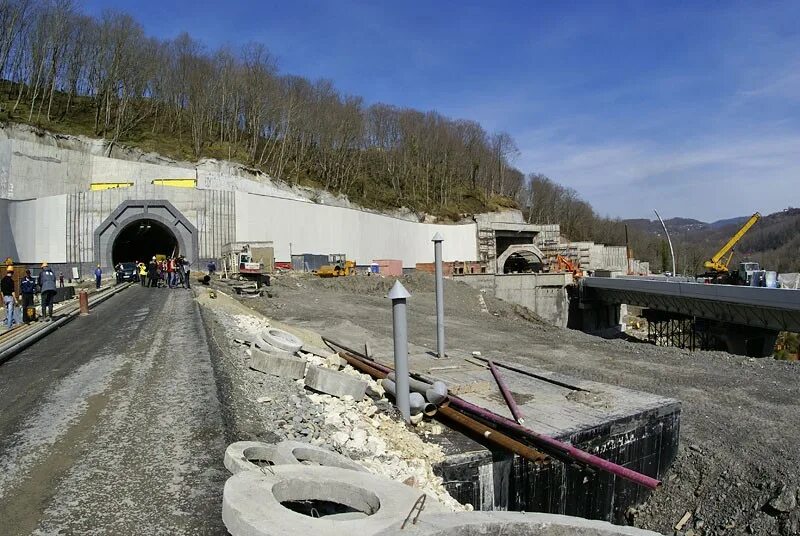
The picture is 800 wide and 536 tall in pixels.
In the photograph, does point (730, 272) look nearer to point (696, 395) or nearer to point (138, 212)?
point (696, 395)

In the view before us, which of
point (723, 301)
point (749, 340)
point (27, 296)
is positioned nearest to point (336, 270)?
point (723, 301)

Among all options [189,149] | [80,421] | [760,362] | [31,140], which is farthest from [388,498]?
[189,149]

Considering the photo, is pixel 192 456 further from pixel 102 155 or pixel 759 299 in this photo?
pixel 102 155

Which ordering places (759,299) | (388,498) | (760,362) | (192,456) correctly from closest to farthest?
(388,498) < (192,456) < (760,362) < (759,299)

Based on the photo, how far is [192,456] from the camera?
5379mm

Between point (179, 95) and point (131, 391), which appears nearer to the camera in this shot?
point (131, 391)

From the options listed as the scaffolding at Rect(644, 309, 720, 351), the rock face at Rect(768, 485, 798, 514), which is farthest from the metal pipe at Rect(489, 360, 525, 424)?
the scaffolding at Rect(644, 309, 720, 351)

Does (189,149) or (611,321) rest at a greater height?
(189,149)

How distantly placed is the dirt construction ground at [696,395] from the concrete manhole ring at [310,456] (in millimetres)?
5249

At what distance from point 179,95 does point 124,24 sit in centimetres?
913

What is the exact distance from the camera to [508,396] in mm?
9148

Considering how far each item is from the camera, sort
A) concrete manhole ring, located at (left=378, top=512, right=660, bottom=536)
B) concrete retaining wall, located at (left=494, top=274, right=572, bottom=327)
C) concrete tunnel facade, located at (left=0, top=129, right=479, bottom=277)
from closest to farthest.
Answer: concrete manhole ring, located at (left=378, top=512, right=660, bottom=536) < concrete tunnel facade, located at (left=0, top=129, right=479, bottom=277) < concrete retaining wall, located at (left=494, top=274, right=572, bottom=327)

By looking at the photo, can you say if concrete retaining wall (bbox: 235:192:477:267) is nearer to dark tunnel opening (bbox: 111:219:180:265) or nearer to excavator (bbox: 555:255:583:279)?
dark tunnel opening (bbox: 111:219:180:265)

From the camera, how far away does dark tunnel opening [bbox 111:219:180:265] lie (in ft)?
157
